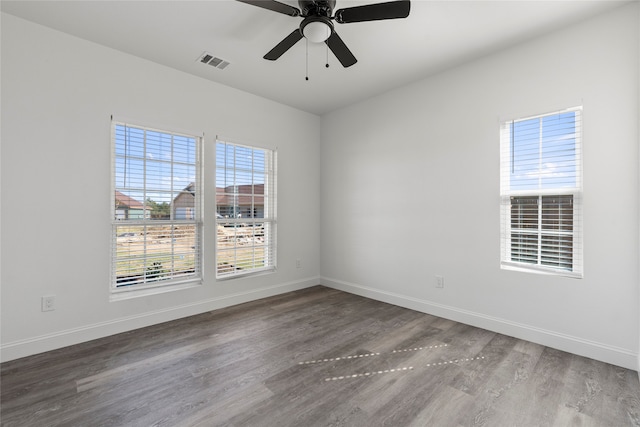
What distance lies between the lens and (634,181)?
7.69ft

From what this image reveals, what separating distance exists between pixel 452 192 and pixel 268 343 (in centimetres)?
258

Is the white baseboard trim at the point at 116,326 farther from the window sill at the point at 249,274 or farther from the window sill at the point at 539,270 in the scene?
the window sill at the point at 539,270

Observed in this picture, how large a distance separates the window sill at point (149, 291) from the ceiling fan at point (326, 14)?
2.78m

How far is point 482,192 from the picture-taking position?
10.4ft

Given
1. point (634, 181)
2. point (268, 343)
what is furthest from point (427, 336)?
point (634, 181)

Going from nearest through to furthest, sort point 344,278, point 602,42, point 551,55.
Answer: point 602,42 → point 551,55 → point 344,278

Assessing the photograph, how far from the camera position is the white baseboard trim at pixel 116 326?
2.54 m

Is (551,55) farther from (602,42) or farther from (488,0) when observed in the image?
(488,0)

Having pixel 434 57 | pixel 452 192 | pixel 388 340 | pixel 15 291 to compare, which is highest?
pixel 434 57

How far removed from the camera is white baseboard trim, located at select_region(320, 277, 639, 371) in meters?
2.40

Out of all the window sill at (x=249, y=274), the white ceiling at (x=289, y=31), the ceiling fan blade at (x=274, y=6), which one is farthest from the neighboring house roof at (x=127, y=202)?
the ceiling fan blade at (x=274, y=6)

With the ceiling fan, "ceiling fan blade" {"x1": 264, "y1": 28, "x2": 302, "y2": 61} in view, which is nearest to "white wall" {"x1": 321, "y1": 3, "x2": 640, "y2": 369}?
the ceiling fan

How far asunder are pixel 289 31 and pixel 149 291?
3.08m

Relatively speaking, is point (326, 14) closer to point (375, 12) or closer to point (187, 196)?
point (375, 12)
